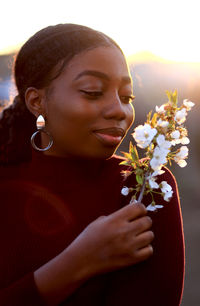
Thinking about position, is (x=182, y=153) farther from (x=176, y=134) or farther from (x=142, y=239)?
(x=142, y=239)

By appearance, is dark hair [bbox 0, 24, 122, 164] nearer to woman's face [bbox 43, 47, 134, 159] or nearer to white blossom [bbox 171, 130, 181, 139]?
woman's face [bbox 43, 47, 134, 159]

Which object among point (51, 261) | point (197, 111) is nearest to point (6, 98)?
point (51, 261)

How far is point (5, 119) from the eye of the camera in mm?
2121

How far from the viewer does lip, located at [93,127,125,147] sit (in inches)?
66.5

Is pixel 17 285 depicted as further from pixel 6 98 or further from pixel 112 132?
pixel 6 98

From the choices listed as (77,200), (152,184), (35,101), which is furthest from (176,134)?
(35,101)

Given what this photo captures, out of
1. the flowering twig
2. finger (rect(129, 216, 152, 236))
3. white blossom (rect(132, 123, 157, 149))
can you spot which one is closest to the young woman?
finger (rect(129, 216, 152, 236))

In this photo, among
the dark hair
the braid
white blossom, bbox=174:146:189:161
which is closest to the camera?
white blossom, bbox=174:146:189:161

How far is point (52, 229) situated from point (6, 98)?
3.44 ft

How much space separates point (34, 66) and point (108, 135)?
549 millimetres

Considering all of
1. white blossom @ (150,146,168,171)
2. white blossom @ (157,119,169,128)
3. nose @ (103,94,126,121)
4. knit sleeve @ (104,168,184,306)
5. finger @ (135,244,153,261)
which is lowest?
knit sleeve @ (104,168,184,306)

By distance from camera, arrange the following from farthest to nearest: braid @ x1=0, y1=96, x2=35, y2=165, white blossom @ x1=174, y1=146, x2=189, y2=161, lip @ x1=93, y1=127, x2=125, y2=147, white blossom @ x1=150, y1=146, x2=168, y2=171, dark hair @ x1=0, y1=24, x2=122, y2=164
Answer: braid @ x1=0, y1=96, x2=35, y2=165 → dark hair @ x1=0, y1=24, x2=122, y2=164 → lip @ x1=93, y1=127, x2=125, y2=147 → white blossom @ x1=174, y1=146, x2=189, y2=161 → white blossom @ x1=150, y1=146, x2=168, y2=171

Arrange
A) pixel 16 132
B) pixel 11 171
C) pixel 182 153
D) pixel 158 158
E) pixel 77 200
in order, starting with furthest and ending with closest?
pixel 16 132
pixel 11 171
pixel 77 200
pixel 182 153
pixel 158 158

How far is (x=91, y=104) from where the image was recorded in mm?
1702
